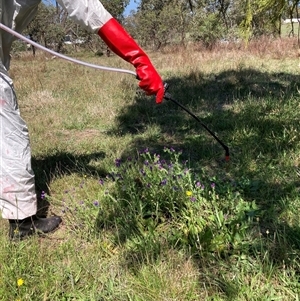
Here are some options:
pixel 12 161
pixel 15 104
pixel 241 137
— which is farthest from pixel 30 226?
pixel 241 137

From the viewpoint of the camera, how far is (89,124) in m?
4.14

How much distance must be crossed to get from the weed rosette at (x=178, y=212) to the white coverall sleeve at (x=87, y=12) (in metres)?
0.92

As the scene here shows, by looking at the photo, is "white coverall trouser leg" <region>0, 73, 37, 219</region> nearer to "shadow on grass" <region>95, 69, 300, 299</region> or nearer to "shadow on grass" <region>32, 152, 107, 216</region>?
"shadow on grass" <region>32, 152, 107, 216</region>

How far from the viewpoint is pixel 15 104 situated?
197 centimetres

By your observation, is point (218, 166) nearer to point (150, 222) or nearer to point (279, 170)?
point (279, 170)

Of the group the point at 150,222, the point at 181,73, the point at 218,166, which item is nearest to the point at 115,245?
the point at 150,222

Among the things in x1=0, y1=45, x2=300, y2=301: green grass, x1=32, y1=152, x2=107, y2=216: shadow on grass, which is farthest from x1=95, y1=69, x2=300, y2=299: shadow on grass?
x1=32, y1=152, x2=107, y2=216: shadow on grass

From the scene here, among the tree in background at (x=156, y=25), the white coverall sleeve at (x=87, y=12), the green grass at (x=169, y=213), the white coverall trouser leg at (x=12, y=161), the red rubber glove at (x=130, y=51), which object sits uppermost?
the tree in background at (x=156, y=25)

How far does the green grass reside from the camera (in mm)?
1534

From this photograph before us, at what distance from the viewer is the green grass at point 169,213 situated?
153 cm

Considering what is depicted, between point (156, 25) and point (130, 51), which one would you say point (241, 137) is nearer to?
point (130, 51)

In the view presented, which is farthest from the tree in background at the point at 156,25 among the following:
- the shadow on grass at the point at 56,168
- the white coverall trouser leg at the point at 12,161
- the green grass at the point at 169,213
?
the white coverall trouser leg at the point at 12,161

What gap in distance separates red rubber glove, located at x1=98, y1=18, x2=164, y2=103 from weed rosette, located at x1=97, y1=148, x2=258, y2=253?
0.53 metres

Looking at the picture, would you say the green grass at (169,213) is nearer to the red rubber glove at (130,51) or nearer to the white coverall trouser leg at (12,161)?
the white coverall trouser leg at (12,161)
